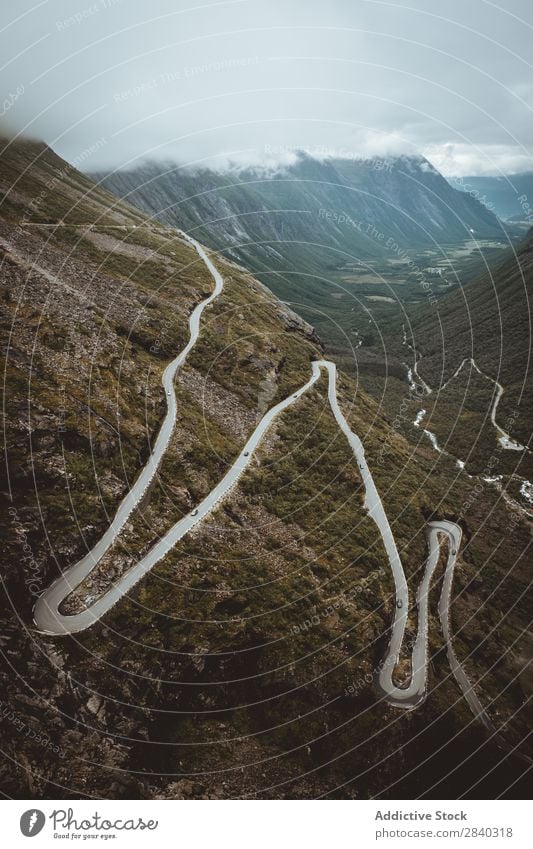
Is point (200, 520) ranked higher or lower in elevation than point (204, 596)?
higher

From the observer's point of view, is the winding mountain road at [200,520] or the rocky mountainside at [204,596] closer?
the rocky mountainside at [204,596]

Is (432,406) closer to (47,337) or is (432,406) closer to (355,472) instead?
(355,472)

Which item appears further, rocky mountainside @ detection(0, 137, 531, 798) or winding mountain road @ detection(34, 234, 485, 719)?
winding mountain road @ detection(34, 234, 485, 719)

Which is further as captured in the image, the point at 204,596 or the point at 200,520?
the point at 200,520
